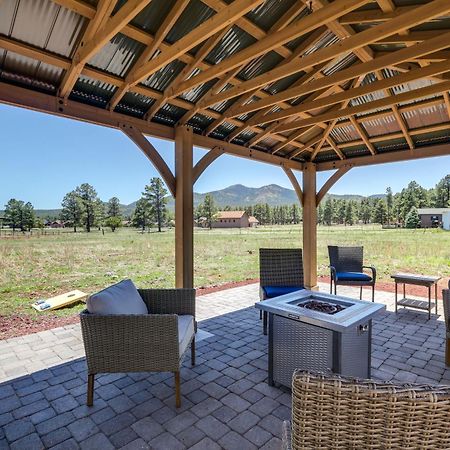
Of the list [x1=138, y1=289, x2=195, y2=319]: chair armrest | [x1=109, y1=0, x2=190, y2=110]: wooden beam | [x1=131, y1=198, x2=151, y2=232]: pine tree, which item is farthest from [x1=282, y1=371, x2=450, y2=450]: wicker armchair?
[x1=131, y1=198, x2=151, y2=232]: pine tree

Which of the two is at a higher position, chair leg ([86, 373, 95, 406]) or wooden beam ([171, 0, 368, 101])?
wooden beam ([171, 0, 368, 101])

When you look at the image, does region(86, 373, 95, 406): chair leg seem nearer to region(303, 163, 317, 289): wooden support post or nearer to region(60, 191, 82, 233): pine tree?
region(303, 163, 317, 289): wooden support post

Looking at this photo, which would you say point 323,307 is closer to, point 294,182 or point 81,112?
point 81,112

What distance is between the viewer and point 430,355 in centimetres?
312

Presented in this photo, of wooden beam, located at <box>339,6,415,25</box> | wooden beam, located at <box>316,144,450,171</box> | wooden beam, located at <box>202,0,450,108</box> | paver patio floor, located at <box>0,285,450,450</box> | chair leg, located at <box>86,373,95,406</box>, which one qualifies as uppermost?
wooden beam, located at <box>339,6,415,25</box>

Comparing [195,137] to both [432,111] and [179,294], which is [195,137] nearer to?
[179,294]

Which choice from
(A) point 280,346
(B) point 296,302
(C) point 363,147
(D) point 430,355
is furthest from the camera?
(C) point 363,147

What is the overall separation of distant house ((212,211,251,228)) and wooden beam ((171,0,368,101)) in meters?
31.4

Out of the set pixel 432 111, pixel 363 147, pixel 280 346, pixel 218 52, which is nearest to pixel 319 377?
pixel 280 346

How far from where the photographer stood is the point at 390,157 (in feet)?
17.5

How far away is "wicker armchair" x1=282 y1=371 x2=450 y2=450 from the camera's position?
76 centimetres

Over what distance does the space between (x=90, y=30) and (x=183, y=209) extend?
7.06 ft

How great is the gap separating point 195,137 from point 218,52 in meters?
1.39

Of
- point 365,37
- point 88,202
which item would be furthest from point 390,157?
point 88,202
